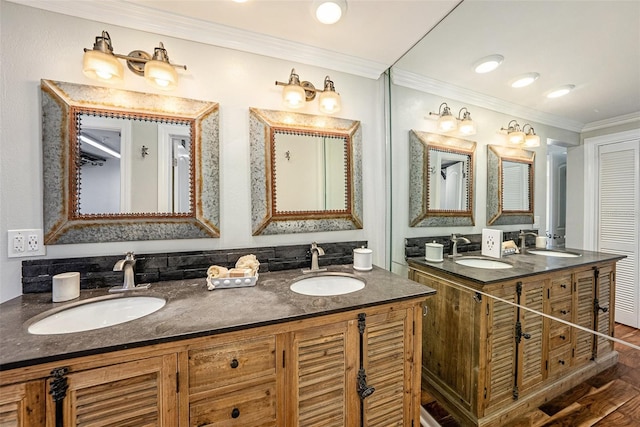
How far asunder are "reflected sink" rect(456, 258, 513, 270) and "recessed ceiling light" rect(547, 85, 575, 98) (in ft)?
2.65

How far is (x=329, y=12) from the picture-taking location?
128 cm

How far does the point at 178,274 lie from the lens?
136 cm

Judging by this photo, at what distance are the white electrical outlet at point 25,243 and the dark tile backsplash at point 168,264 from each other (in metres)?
0.05

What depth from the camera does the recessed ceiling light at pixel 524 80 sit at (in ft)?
2.91

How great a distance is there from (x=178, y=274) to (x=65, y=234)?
568 mm

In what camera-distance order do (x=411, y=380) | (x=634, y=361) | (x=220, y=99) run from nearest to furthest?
(x=634, y=361) → (x=411, y=380) → (x=220, y=99)

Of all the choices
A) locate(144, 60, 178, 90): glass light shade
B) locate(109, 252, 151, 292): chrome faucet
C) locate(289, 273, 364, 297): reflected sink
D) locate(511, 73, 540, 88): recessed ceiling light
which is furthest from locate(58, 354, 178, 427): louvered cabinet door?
locate(511, 73, 540, 88): recessed ceiling light

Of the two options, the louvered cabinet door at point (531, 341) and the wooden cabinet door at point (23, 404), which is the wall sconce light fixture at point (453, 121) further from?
the wooden cabinet door at point (23, 404)

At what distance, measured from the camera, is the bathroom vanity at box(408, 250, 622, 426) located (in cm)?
80

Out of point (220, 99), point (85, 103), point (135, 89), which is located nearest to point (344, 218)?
point (220, 99)

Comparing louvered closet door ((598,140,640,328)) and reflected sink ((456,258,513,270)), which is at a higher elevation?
louvered closet door ((598,140,640,328))

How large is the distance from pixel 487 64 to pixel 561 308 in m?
1.12

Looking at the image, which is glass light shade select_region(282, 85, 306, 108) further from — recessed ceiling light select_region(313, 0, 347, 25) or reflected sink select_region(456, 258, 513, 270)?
reflected sink select_region(456, 258, 513, 270)

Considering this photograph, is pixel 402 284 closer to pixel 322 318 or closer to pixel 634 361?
pixel 322 318
